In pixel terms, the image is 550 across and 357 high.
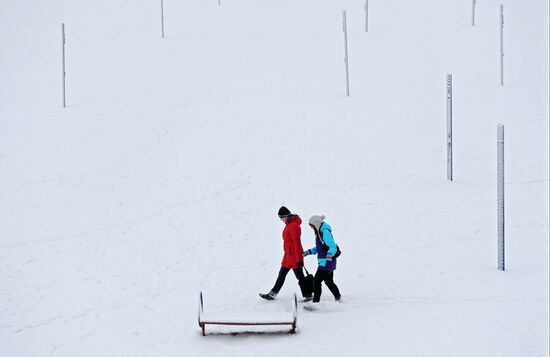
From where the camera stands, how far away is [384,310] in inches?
500

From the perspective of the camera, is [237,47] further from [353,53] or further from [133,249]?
[133,249]

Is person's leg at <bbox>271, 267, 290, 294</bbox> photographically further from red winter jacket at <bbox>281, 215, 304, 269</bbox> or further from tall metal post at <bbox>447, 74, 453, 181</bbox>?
tall metal post at <bbox>447, 74, 453, 181</bbox>

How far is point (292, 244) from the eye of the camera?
13.1m

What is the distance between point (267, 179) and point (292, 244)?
5436 millimetres

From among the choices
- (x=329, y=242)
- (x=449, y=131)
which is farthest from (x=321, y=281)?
(x=449, y=131)

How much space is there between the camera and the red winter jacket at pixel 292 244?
42.7 ft

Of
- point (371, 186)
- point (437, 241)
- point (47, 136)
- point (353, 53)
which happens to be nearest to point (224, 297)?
point (437, 241)

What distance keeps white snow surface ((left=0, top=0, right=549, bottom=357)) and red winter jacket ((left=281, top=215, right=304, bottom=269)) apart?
701 millimetres

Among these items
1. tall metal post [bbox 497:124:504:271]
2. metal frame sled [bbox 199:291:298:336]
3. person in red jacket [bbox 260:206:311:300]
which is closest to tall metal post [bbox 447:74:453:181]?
tall metal post [bbox 497:124:504:271]

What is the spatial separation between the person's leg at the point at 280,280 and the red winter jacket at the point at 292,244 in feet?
0.33

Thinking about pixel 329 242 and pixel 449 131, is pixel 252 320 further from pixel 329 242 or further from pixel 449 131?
pixel 449 131

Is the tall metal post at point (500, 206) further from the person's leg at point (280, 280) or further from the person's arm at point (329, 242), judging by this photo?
the person's leg at point (280, 280)

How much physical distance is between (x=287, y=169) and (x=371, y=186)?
2.00m

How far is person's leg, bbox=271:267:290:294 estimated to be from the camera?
13188mm
